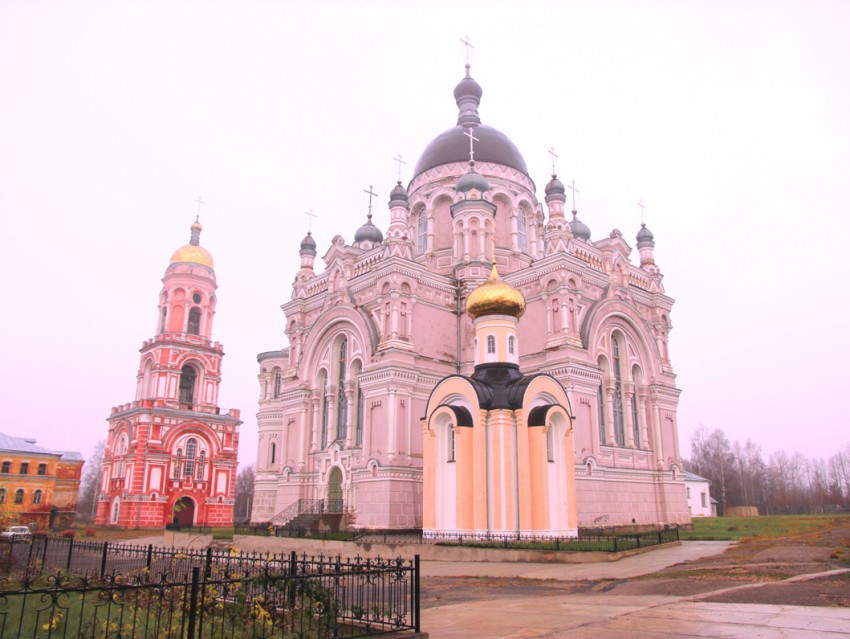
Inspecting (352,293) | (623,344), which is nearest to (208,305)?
(352,293)

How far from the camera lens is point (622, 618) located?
792 cm

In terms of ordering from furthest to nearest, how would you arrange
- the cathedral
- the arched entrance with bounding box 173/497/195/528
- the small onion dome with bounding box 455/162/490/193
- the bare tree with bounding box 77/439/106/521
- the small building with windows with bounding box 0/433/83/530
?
the bare tree with bounding box 77/439/106/521 → the small building with windows with bounding box 0/433/83/530 → the arched entrance with bounding box 173/497/195/528 → the small onion dome with bounding box 455/162/490/193 → the cathedral

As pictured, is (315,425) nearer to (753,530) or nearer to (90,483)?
(753,530)

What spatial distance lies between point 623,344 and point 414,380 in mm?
9228

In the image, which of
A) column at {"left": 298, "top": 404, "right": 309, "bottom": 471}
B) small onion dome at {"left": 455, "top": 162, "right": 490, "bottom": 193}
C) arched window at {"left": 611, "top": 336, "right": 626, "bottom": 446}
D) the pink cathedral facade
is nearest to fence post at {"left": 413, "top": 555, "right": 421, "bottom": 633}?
arched window at {"left": 611, "top": 336, "right": 626, "bottom": 446}

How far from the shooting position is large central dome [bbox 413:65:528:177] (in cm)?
3205

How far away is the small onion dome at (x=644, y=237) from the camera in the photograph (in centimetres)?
3184

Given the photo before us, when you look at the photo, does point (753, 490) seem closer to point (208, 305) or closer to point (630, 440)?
point (630, 440)

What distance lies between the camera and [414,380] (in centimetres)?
2461

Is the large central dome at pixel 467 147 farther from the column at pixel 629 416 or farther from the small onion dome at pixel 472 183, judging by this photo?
the column at pixel 629 416

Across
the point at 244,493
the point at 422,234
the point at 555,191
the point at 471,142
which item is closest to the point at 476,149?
the point at 471,142

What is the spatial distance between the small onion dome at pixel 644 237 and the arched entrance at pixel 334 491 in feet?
57.9

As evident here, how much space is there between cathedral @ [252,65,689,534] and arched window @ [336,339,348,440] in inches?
4.0

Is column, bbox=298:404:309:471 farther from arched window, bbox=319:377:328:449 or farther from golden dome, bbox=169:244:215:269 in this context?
golden dome, bbox=169:244:215:269
